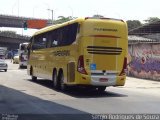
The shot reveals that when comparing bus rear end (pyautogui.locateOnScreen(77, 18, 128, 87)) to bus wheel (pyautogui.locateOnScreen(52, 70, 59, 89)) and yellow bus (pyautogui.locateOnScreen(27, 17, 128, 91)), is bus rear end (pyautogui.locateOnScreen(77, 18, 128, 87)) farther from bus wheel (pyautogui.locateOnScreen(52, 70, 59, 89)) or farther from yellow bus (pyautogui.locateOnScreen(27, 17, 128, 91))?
bus wheel (pyautogui.locateOnScreen(52, 70, 59, 89))

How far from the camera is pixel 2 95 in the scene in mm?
19609

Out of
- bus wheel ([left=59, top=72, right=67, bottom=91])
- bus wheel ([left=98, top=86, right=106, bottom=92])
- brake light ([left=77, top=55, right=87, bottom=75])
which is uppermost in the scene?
brake light ([left=77, top=55, right=87, bottom=75])

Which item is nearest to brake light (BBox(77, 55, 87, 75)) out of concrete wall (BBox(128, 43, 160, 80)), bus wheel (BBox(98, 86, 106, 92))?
bus wheel (BBox(98, 86, 106, 92))

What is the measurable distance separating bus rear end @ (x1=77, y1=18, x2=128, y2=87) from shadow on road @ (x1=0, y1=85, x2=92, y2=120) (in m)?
2.82

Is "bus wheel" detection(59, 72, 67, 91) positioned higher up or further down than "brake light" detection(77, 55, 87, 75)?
further down

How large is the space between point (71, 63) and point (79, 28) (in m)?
1.73

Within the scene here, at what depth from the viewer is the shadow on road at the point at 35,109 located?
12936 mm

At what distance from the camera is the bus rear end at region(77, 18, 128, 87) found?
19859 mm

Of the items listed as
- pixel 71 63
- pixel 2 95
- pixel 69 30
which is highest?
pixel 69 30

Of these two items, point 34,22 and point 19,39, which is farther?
point 19,39

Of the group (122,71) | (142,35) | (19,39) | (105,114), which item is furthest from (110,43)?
(19,39)

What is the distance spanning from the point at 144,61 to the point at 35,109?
21150 mm

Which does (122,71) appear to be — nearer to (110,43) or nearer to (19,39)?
(110,43)

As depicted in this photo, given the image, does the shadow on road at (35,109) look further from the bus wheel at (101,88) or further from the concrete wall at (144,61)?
the concrete wall at (144,61)
